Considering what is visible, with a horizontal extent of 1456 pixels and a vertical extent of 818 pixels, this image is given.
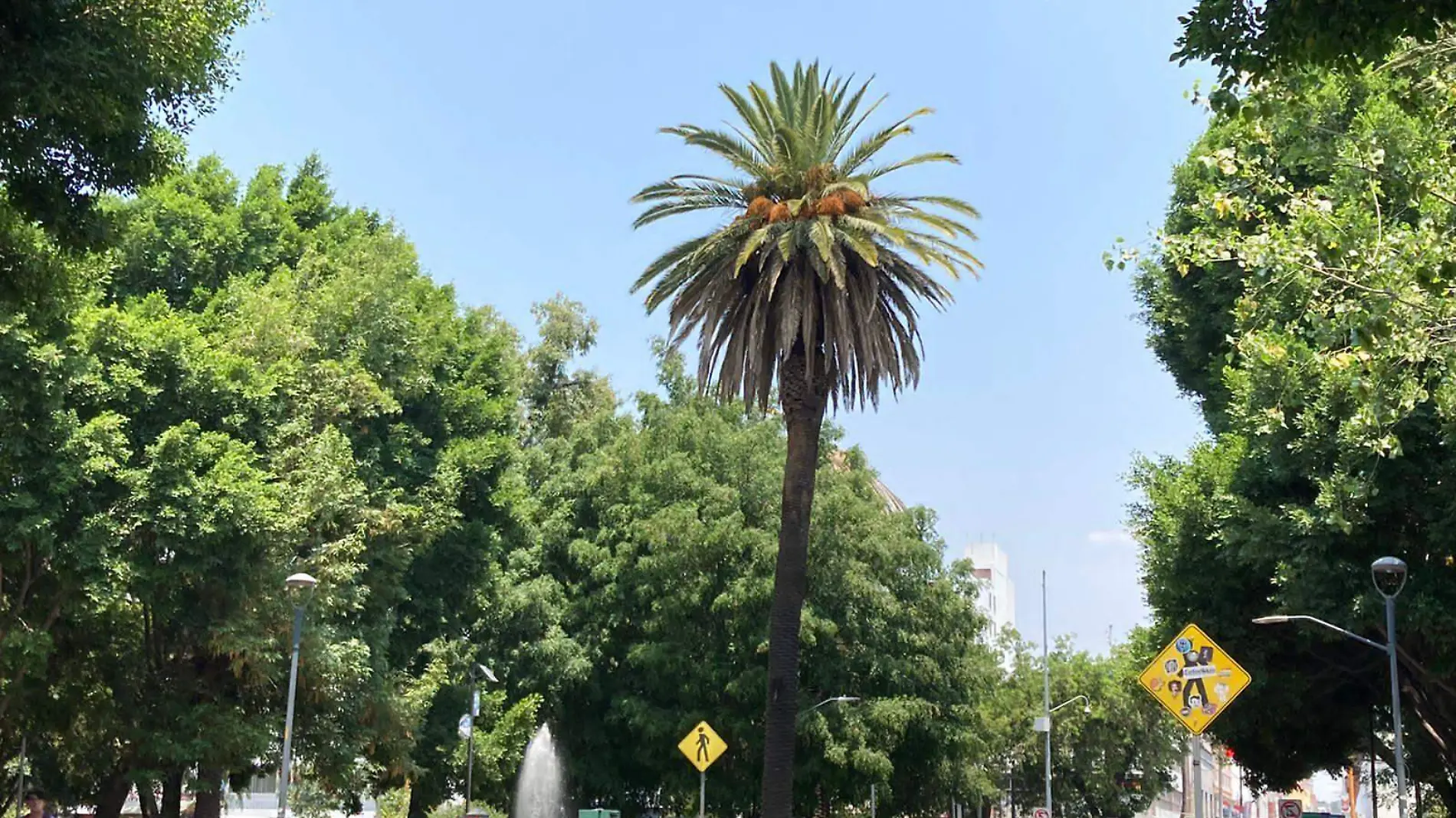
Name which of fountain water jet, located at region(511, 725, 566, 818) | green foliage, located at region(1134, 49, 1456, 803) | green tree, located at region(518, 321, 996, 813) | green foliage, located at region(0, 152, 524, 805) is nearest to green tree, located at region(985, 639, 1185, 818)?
green tree, located at region(518, 321, 996, 813)

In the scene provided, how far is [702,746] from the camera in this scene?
28.6m

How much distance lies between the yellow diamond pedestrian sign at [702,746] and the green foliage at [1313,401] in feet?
33.5

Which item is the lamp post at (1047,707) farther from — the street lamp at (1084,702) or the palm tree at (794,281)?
the palm tree at (794,281)

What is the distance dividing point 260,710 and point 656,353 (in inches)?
1041

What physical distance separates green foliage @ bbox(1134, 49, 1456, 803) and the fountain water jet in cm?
2147

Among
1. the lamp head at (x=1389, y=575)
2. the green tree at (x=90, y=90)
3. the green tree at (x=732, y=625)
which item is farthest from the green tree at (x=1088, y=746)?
the green tree at (x=90, y=90)

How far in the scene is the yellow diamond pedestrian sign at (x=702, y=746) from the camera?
2833cm

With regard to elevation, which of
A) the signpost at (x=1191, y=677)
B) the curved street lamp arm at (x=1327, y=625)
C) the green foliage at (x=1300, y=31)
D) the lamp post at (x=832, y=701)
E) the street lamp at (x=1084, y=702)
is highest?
the green foliage at (x=1300, y=31)

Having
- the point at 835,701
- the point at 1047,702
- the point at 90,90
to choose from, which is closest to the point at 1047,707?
the point at 1047,702

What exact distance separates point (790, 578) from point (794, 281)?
6015mm

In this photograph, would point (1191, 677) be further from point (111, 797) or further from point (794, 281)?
point (111, 797)

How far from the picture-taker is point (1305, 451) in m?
24.4

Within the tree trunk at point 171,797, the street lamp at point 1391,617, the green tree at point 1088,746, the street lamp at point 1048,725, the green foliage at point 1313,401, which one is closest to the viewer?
the green foliage at point 1313,401

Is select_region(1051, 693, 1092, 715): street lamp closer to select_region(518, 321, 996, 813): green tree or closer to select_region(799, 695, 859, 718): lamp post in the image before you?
select_region(518, 321, 996, 813): green tree
